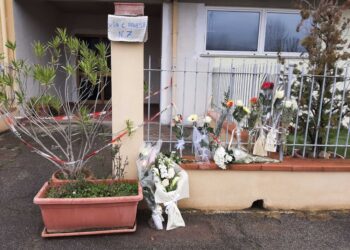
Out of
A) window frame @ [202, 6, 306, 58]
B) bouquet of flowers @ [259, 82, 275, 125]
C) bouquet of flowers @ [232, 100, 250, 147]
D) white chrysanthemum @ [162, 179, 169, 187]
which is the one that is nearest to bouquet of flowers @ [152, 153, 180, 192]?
white chrysanthemum @ [162, 179, 169, 187]

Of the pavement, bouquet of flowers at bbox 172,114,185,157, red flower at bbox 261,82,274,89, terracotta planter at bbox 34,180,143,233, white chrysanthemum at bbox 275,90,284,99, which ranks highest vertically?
red flower at bbox 261,82,274,89

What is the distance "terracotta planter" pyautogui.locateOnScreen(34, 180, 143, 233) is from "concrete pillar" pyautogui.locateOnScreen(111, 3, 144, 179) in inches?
26.8

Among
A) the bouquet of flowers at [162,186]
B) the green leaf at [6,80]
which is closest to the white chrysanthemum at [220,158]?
the bouquet of flowers at [162,186]

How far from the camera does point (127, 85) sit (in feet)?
10.4

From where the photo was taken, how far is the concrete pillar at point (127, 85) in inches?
123

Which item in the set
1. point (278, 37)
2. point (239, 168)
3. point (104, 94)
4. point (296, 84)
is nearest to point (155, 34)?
point (104, 94)

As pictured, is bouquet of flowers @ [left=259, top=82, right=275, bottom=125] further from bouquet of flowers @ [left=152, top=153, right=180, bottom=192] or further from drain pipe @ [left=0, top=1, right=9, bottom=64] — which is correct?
drain pipe @ [left=0, top=1, right=9, bottom=64]

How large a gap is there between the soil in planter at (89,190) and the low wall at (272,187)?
2.27ft

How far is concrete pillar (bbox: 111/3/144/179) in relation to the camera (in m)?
3.12

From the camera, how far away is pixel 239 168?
333 cm

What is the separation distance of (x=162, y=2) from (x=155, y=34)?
9.96 feet

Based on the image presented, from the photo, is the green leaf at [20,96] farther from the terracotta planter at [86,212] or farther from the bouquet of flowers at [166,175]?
the bouquet of flowers at [166,175]

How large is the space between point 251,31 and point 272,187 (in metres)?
4.67

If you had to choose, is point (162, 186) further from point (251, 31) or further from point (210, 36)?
point (251, 31)
